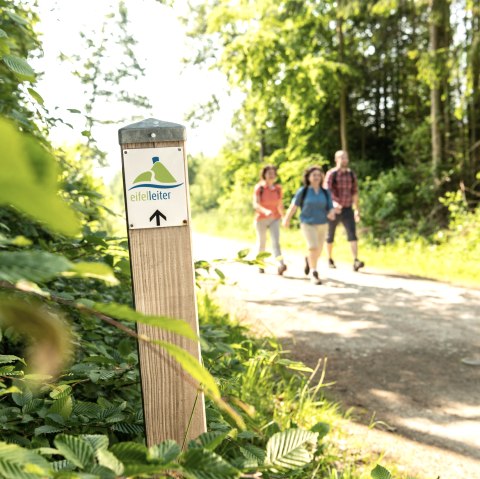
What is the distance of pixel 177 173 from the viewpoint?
1.63m

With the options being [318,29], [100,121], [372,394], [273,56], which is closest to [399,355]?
[372,394]

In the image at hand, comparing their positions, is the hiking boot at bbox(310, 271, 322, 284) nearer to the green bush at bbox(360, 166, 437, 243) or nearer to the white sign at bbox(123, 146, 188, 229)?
the green bush at bbox(360, 166, 437, 243)

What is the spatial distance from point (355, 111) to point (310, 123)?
2.58 meters

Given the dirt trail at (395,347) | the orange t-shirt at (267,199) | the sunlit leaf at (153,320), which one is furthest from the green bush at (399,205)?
the sunlit leaf at (153,320)

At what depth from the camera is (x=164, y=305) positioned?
162 centimetres

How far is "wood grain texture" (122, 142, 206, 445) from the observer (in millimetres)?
1611

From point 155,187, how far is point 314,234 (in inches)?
266

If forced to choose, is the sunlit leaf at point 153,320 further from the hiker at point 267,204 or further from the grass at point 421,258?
the hiker at point 267,204

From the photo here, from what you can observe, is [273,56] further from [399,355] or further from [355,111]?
[399,355]

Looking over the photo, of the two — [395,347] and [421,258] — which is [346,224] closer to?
[421,258]

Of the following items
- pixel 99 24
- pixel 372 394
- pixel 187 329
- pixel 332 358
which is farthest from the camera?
pixel 332 358

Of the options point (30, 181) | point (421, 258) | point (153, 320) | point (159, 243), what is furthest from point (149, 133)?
point (421, 258)

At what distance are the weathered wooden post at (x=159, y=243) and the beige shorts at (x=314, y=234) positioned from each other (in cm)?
663

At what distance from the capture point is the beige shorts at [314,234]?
26.9 feet
